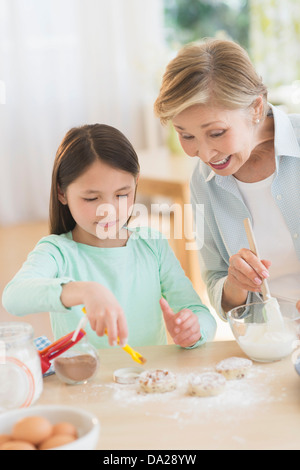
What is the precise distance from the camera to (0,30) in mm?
4617

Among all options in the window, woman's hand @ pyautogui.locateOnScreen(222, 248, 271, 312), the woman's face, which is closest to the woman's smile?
the woman's face

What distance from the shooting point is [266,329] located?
1.07m

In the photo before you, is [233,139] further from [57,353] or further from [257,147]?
[57,353]

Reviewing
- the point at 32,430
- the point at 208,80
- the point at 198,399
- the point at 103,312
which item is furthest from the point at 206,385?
the point at 208,80

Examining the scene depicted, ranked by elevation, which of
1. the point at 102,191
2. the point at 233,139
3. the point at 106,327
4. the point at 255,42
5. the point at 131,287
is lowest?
the point at 131,287

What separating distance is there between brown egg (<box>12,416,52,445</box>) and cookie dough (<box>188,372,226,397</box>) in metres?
0.27

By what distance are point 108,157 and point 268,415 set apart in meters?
0.71

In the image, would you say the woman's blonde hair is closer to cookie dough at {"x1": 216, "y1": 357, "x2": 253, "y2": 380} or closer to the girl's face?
the girl's face

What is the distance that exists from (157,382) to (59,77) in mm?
4209

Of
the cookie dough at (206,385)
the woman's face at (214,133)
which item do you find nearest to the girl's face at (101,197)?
the woman's face at (214,133)

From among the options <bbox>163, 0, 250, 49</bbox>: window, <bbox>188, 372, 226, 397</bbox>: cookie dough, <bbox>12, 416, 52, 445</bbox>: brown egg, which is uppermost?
<bbox>163, 0, 250, 49</bbox>: window

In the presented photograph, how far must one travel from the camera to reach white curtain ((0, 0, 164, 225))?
4676 millimetres

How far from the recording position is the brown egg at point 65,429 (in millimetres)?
707

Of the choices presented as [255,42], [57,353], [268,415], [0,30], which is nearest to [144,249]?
[57,353]
